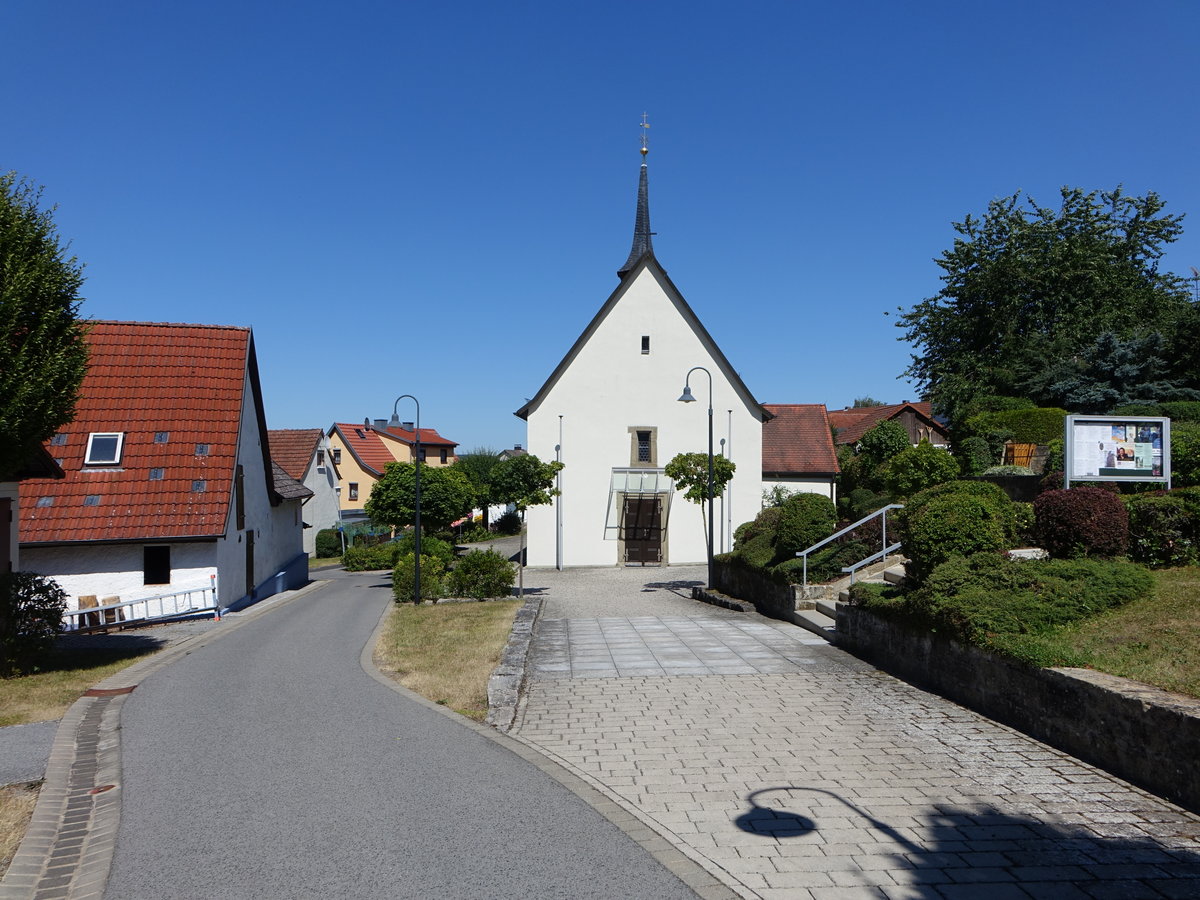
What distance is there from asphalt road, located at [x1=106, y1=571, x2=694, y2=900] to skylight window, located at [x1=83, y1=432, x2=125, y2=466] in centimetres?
1329

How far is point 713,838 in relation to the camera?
590 cm

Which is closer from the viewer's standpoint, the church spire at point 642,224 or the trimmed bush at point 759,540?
the trimmed bush at point 759,540

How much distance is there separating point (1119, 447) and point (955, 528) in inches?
168

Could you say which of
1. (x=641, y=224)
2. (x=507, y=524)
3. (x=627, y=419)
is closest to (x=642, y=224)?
(x=641, y=224)

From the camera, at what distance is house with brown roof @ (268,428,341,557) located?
151 feet

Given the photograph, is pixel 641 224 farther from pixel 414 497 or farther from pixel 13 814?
pixel 13 814

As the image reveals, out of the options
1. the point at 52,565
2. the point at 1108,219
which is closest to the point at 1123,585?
the point at 52,565

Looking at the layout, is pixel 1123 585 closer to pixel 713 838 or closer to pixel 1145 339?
pixel 713 838

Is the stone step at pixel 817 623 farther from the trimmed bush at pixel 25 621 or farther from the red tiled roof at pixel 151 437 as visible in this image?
the red tiled roof at pixel 151 437

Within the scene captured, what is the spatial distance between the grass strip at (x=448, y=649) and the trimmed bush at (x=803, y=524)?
227 inches

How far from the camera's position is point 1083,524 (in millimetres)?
11039

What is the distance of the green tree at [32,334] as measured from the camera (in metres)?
11.1

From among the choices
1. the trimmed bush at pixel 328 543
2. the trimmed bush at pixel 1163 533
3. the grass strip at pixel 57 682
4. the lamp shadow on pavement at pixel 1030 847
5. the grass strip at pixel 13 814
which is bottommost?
the trimmed bush at pixel 328 543

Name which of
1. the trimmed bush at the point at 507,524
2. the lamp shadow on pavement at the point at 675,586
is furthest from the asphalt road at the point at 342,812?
the trimmed bush at the point at 507,524
